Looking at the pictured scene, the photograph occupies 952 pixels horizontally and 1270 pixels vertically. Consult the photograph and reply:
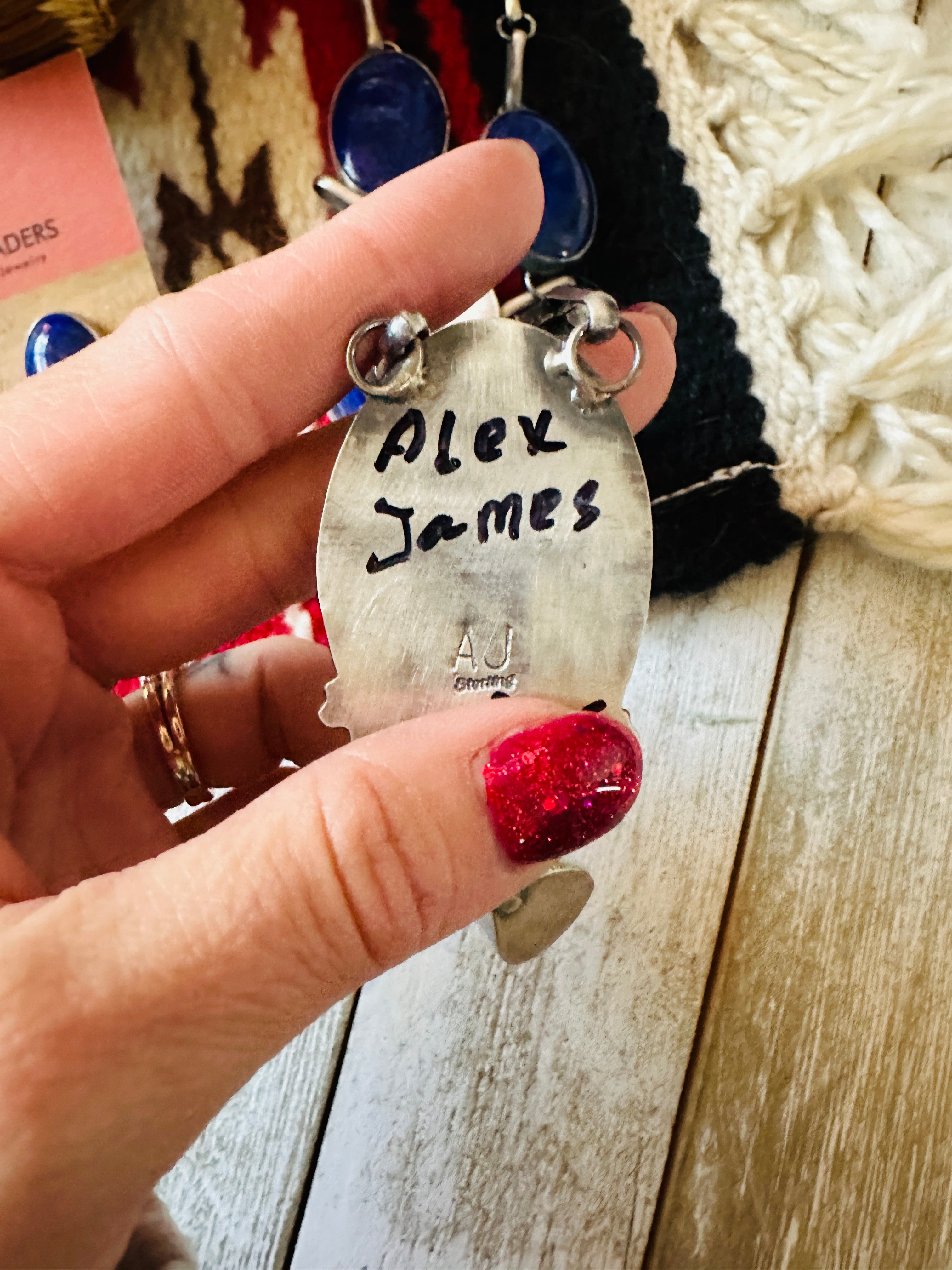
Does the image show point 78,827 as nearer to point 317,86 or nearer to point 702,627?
point 702,627

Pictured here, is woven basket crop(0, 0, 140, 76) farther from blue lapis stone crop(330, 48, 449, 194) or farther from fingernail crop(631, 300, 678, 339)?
fingernail crop(631, 300, 678, 339)

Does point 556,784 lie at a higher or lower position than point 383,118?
lower

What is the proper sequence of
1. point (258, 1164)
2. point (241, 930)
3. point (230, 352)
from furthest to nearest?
1. point (258, 1164)
2. point (230, 352)
3. point (241, 930)

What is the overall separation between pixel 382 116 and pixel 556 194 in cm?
13

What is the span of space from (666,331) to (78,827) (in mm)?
400

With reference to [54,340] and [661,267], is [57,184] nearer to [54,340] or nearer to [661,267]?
[54,340]

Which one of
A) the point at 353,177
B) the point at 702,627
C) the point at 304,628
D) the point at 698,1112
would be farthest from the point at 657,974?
the point at 353,177

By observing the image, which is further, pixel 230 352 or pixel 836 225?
pixel 836 225

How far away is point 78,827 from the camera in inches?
20.1

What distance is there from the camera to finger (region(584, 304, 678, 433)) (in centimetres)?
47

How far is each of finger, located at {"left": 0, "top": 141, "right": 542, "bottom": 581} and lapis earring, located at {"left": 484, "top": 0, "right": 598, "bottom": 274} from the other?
0.16 metres

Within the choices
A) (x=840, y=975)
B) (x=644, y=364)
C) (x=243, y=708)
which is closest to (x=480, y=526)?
(x=644, y=364)

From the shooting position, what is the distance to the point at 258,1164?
56 cm

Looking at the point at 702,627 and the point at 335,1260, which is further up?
the point at 702,627
